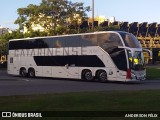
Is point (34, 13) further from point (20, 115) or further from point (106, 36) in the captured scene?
point (20, 115)

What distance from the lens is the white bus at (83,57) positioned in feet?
87.6

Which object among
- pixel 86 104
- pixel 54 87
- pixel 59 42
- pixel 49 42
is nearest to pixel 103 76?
pixel 59 42

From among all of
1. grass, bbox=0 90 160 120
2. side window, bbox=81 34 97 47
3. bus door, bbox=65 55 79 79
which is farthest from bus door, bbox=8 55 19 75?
grass, bbox=0 90 160 120

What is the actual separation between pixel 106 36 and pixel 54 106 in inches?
642

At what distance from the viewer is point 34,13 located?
51.8m

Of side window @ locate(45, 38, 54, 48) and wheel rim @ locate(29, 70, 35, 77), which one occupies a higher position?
side window @ locate(45, 38, 54, 48)

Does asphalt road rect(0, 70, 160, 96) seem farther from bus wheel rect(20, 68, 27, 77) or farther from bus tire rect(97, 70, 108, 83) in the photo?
bus wheel rect(20, 68, 27, 77)

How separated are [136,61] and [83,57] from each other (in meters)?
4.34

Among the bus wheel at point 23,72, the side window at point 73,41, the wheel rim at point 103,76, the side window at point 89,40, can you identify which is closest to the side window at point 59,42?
the side window at point 73,41

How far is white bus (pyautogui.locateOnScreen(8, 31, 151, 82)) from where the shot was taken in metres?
26.7

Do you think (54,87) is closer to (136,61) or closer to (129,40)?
(136,61)

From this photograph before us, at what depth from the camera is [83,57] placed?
2900 centimetres

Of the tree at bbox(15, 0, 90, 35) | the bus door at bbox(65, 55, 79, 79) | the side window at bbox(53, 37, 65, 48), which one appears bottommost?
the bus door at bbox(65, 55, 79, 79)

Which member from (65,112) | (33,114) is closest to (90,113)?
(65,112)
